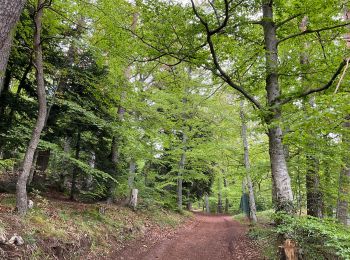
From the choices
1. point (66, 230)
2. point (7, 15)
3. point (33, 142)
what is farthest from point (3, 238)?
point (7, 15)

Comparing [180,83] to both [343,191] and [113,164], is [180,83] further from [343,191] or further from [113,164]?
[343,191]

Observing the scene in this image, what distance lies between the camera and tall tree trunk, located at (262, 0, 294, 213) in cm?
610

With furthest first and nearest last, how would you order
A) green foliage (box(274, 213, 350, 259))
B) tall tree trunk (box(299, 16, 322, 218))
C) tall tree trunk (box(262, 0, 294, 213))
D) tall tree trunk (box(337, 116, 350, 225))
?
tall tree trunk (box(299, 16, 322, 218)) < tall tree trunk (box(337, 116, 350, 225)) < tall tree trunk (box(262, 0, 294, 213)) < green foliage (box(274, 213, 350, 259))

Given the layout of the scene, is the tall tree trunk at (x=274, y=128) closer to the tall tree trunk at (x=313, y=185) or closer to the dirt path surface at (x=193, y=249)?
the tall tree trunk at (x=313, y=185)

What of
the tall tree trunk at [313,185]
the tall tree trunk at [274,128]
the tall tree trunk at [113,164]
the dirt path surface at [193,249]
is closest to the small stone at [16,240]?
the dirt path surface at [193,249]

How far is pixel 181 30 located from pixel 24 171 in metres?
5.16

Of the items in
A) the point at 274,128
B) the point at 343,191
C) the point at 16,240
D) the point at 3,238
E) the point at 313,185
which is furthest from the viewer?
the point at 343,191

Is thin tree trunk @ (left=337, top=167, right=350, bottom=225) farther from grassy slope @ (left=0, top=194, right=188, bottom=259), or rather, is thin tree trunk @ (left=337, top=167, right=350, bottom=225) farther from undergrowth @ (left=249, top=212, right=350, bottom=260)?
grassy slope @ (left=0, top=194, right=188, bottom=259)

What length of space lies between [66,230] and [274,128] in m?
5.72

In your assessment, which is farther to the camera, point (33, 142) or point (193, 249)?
point (193, 249)

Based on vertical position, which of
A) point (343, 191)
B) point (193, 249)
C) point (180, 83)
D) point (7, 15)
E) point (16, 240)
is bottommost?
point (193, 249)

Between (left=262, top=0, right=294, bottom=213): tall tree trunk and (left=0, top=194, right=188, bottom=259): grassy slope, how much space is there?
15.5 feet

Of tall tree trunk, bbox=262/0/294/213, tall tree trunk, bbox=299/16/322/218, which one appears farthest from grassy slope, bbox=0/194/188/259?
tall tree trunk, bbox=299/16/322/218

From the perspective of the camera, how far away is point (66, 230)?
246 inches
